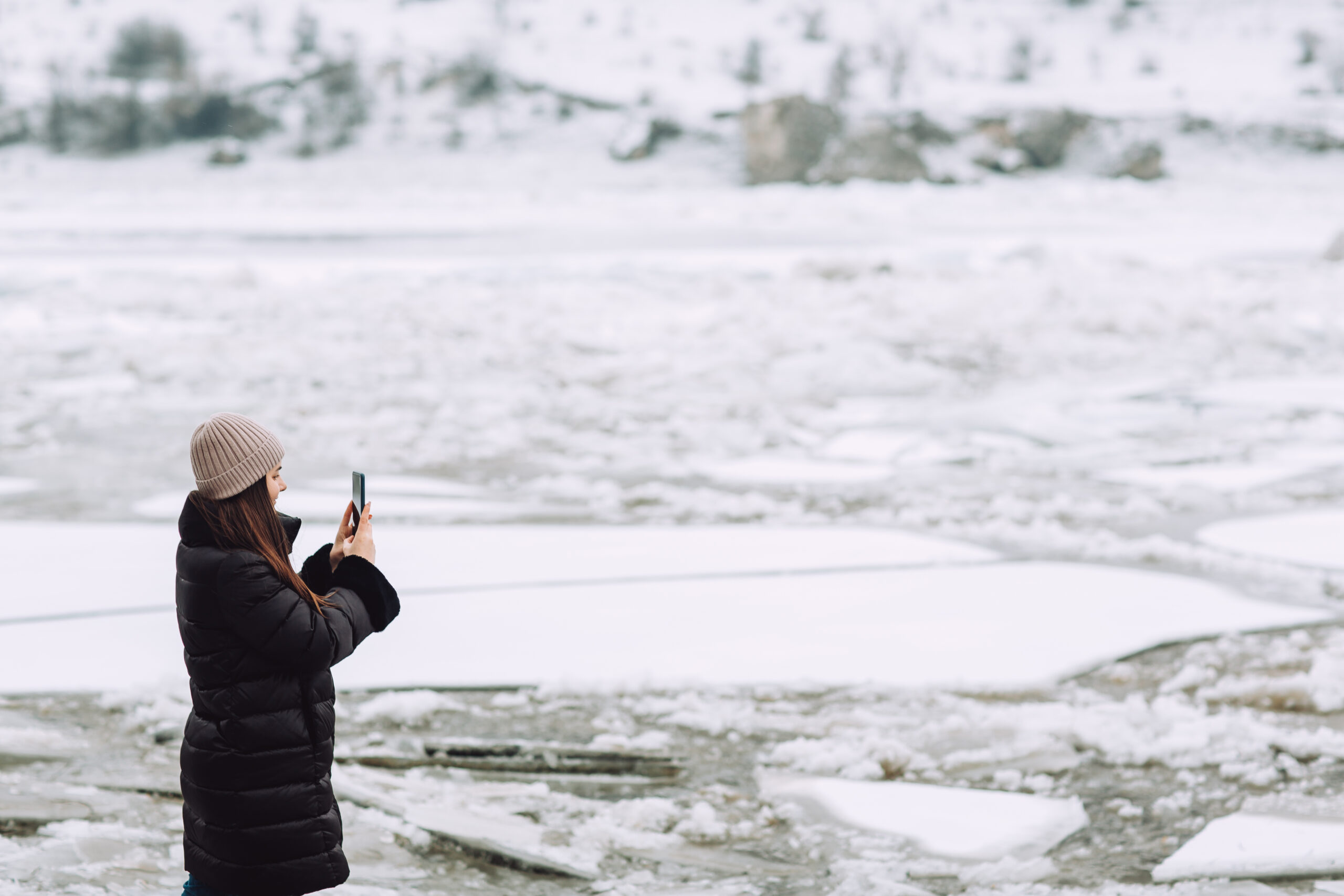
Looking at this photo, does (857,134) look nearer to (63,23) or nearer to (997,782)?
(997,782)

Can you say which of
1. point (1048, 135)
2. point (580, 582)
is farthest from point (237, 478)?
point (1048, 135)

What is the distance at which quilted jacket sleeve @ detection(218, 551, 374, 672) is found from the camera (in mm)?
1806

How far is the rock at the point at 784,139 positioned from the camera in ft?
72.7

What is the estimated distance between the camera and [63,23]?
122ft

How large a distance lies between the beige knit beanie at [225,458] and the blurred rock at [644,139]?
2260 centimetres

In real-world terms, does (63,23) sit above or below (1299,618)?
above

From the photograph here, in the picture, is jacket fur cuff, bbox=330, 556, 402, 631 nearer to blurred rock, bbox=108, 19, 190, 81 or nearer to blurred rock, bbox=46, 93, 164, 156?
blurred rock, bbox=46, 93, 164, 156

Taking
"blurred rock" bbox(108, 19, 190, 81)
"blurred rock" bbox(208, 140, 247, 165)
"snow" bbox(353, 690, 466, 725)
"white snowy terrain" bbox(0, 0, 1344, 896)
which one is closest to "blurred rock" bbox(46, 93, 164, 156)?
"blurred rock" bbox(208, 140, 247, 165)

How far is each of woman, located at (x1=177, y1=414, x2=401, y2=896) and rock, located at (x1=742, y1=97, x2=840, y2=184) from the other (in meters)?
20.7

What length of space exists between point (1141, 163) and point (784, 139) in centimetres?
572

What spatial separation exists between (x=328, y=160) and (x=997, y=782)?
23999 mm

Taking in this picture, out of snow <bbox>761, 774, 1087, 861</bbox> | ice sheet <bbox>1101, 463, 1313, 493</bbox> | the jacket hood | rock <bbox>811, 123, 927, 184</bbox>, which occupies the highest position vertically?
the jacket hood

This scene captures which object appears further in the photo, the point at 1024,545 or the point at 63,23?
the point at 63,23

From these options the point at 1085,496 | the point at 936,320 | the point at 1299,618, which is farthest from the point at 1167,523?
the point at 936,320
